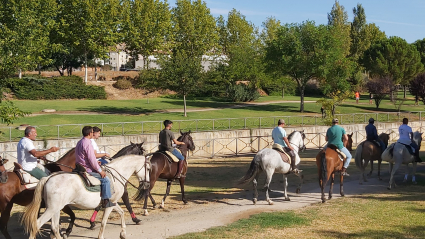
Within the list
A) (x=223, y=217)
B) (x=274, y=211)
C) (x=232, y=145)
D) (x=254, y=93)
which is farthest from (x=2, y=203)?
(x=254, y=93)

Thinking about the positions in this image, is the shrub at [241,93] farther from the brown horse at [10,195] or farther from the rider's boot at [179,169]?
the brown horse at [10,195]

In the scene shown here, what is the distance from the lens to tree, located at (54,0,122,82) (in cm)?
5666

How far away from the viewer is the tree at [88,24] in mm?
56656

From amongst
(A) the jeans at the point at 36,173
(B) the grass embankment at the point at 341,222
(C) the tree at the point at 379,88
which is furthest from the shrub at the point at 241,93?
(A) the jeans at the point at 36,173

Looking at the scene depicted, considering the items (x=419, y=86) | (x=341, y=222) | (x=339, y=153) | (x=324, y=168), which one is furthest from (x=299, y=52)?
(x=341, y=222)

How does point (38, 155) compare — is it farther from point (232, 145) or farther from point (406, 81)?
point (406, 81)

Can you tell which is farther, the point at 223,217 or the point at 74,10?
the point at 74,10

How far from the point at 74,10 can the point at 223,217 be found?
165 ft

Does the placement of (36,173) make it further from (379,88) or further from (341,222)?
(379,88)

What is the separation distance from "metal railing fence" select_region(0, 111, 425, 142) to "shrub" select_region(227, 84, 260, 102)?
1734 cm

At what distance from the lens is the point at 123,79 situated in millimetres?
61406

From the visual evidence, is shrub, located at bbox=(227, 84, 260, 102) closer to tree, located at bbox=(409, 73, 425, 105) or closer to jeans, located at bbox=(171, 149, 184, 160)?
tree, located at bbox=(409, 73, 425, 105)

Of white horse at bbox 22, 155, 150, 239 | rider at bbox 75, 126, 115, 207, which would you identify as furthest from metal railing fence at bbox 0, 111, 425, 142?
white horse at bbox 22, 155, 150, 239

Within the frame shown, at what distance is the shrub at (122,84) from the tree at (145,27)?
465 cm
